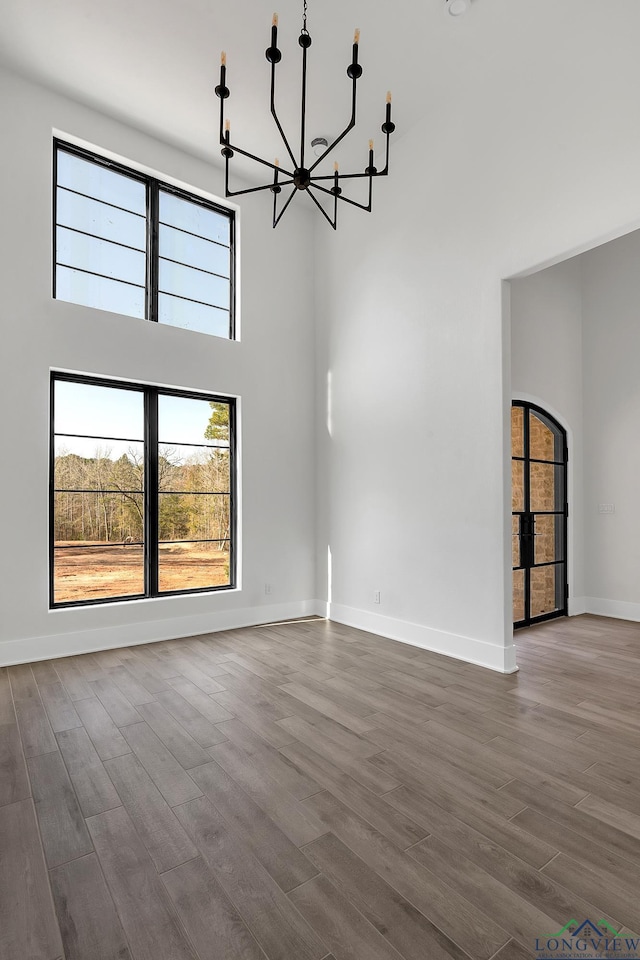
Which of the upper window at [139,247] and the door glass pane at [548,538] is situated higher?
the upper window at [139,247]

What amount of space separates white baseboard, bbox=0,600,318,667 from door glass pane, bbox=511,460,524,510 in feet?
7.91

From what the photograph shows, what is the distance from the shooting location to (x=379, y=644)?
4598 millimetres

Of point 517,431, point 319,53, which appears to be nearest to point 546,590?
point 517,431

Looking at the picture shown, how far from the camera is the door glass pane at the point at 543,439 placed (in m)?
5.54

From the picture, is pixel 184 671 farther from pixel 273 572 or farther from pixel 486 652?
pixel 486 652

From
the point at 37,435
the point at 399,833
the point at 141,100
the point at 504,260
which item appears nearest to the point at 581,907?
the point at 399,833

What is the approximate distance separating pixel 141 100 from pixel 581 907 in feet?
18.9

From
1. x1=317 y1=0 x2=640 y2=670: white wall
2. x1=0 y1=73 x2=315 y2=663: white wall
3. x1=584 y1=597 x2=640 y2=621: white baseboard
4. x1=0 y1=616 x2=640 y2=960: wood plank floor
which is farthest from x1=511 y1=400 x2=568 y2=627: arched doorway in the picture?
x1=0 y1=73 x2=315 y2=663: white wall

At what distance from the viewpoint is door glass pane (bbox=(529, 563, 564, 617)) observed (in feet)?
17.8

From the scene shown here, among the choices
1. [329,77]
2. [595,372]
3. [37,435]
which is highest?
[329,77]

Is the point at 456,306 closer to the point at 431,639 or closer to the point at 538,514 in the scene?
the point at 538,514

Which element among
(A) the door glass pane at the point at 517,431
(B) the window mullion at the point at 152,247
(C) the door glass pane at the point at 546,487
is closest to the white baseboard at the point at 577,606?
(C) the door glass pane at the point at 546,487

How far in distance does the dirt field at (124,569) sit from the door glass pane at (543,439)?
11.3ft

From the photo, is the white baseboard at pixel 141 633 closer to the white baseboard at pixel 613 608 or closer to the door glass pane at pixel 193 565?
the door glass pane at pixel 193 565
